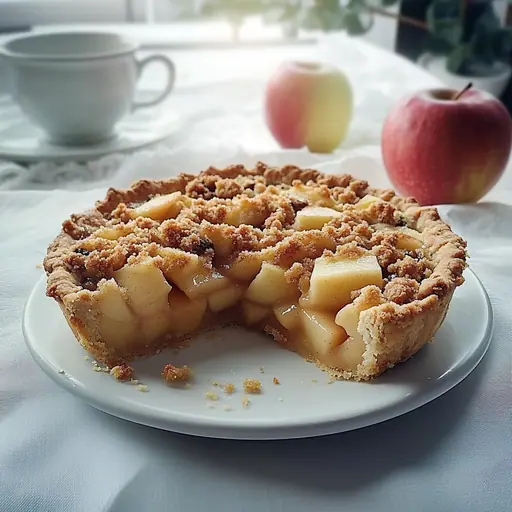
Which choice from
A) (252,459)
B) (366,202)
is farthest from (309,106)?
(252,459)

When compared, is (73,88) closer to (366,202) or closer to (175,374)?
(366,202)

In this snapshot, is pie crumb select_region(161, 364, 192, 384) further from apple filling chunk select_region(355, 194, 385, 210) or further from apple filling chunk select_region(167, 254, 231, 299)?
apple filling chunk select_region(355, 194, 385, 210)

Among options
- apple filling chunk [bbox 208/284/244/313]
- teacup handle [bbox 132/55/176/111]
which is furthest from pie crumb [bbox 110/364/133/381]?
teacup handle [bbox 132/55/176/111]

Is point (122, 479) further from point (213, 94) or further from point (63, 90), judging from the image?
point (213, 94)

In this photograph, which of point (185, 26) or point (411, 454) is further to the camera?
point (185, 26)

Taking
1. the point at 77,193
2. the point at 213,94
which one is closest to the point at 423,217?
the point at 77,193

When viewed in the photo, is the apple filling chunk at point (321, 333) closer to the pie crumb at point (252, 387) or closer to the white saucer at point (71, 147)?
the pie crumb at point (252, 387)
